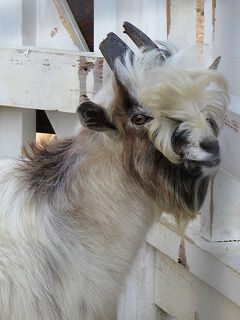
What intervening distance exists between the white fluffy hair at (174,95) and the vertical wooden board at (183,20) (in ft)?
2.23

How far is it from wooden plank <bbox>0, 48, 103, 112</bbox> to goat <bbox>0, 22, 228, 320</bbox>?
916mm

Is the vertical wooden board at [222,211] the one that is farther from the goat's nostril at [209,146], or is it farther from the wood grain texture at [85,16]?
the wood grain texture at [85,16]

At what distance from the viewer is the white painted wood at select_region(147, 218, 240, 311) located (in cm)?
371

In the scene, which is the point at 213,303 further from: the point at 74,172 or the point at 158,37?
the point at 158,37

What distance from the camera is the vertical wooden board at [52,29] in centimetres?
478

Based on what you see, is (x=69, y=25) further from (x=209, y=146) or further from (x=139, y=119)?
(x=209, y=146)

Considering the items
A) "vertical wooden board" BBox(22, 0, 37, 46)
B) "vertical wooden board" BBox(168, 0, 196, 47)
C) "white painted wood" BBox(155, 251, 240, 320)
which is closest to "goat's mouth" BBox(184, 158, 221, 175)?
"white painted wood" BBox(155, 251, 240, 320)

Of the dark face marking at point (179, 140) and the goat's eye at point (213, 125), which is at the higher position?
the goat's eye at point (213, 125)

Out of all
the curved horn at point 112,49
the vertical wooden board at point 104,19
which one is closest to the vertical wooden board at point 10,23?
the vertical wooden board at point 104,19

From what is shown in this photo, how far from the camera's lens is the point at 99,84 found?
4410 millimetres

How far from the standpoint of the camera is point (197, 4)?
3842 millimetres

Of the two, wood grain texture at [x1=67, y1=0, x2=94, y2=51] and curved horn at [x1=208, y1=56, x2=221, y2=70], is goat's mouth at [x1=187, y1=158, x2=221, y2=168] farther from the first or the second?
wood grain texture at [x1=67, y1=0, x2=94, y2=51]

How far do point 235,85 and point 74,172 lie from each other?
0.90 meters

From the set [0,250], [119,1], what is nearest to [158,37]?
[119,1]
